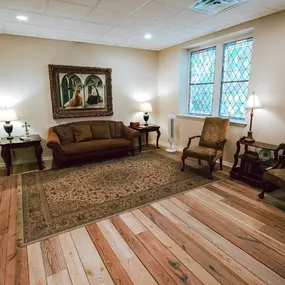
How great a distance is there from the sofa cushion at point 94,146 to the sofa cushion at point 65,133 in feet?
0.68

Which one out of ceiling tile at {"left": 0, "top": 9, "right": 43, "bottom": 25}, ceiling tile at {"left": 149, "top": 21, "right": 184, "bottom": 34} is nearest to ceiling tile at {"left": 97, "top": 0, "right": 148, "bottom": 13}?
ceiling tile at {"left": 149, "top": 21, "right": 184, "bottom": 34}

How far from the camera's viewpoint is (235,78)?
399 cm

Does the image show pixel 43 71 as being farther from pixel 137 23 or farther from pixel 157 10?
pixel 157 10

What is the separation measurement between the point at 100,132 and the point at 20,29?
2.32 metres

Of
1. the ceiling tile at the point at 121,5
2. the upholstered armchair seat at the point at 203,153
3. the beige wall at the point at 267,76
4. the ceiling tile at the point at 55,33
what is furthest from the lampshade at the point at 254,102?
the ceiling tile at the point at 55,33

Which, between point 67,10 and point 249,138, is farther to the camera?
point 249,138

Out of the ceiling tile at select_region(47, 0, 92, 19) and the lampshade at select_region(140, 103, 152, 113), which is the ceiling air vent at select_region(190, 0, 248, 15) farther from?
the lampshade at select_region(140, 103, 152, 113)

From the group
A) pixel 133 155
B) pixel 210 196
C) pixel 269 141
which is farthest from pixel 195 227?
pixel 133 155

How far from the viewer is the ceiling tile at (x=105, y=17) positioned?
294cm

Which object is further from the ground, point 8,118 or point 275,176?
point 8,118

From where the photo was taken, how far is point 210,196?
2916 millimetres

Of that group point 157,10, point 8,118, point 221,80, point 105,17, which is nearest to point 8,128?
point 8,118

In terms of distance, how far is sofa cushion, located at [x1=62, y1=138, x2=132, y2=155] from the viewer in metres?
4.01

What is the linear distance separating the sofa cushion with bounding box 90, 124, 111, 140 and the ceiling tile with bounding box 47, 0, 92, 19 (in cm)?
222
